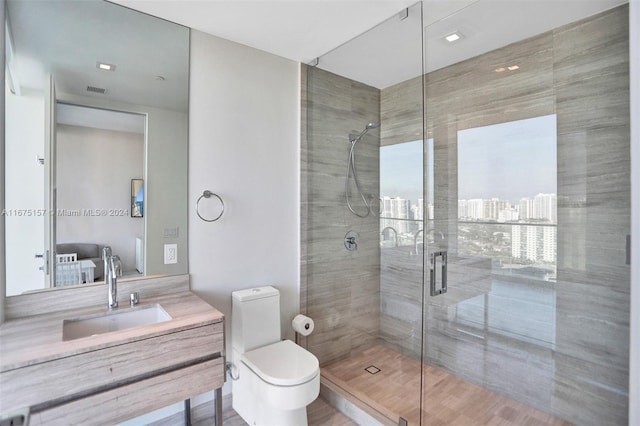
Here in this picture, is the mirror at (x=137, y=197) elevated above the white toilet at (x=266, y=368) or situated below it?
above

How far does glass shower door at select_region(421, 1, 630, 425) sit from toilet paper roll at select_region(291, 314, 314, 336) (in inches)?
35.4

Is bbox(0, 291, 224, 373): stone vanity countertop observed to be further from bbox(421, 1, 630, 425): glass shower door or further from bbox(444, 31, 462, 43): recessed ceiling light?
bbox(444, 31, 462, 43): recessed ceiling light

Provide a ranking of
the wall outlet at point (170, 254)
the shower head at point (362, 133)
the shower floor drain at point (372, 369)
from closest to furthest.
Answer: the wall outlet at point (170, 254) < the shower floor drain at point (372, 369) < the shower head at point (362, 133)

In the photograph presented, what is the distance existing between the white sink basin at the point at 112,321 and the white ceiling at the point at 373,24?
5.59 feet

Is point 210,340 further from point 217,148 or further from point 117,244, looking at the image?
point 217,148

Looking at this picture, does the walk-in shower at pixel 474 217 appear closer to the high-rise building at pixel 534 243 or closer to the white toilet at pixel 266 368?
the high-rise building at pixel 534 243

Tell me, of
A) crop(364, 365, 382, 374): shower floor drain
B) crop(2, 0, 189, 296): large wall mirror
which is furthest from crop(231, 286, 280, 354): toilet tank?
crop(364, 365, 382, 374): shower floor drain

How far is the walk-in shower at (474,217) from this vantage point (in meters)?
1.85

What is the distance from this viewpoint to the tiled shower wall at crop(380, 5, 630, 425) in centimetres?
177

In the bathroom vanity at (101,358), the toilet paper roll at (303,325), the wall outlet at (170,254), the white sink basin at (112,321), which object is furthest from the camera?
the toilet paper roll at (303,325)

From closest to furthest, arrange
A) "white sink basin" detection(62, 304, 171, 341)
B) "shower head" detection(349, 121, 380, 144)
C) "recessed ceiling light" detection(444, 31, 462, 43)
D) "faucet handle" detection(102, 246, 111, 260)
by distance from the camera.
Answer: "white sink basin" detection(62, 304, 171, 341) < "faucet handle" detection(102, 246, 111, 260) < "recessed ceiling light" detection(444, 31, 462, 43) < "shower head" detection(349, 121, 380, 144)

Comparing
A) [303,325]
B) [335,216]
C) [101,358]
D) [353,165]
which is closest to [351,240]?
[335,216]

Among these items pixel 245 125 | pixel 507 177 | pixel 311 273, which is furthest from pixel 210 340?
pixel 507 177

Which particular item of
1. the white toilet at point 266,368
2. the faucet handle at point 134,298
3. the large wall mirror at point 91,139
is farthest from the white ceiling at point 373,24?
the white toilet at point 266,368
